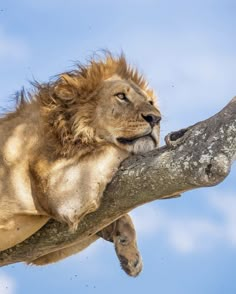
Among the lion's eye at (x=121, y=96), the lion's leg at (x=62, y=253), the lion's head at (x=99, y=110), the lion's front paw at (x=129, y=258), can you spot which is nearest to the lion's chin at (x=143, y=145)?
the lion's head at (x=99, y=110)

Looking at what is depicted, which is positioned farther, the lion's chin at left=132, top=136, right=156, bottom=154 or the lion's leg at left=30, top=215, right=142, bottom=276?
the lion's leg at left=30, top=215, right=142, bottom=276

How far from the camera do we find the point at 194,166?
738 cm

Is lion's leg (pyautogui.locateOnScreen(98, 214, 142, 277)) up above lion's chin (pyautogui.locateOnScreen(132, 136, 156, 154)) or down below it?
below

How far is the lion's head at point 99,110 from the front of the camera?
8.53 m

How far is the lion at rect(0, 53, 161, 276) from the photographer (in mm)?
8258

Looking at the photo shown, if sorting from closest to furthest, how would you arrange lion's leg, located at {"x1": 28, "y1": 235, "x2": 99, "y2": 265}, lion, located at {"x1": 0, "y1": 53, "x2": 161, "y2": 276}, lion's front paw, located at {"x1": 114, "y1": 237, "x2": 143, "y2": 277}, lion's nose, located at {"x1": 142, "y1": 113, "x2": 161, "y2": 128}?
lion, located at {"x1": 0, "y1": 53, "x2": 161, "y2": 276}
lion's nose, located at {"x1": 142, "y1": 113, "x2": 161, "y2": 128}
lion's front paw, located at {"x1": 114, "y1": 237, "x2": 143, "y2": 277}
lion's leg, located at {"x1": 28, "y1": 235, "x2": 99, "y2": 265}

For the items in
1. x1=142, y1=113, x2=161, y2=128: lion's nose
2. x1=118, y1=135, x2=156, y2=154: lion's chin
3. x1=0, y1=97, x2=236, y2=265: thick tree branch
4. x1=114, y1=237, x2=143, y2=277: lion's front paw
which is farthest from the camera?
x1=114, y1=237, x2=143, y2=277: lion's front paw

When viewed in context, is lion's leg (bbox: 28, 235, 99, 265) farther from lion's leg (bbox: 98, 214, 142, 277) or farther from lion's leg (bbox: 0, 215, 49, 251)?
lion's leg (bbox: 0, 215, 49, 251)

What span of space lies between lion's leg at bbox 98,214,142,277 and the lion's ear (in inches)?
48.2

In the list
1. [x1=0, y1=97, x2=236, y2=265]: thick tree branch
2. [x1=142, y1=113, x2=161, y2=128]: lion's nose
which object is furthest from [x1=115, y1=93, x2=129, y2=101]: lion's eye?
[x1=0, y1=97, x2=236, y2=265]: thick tree branch

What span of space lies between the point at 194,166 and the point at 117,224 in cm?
186

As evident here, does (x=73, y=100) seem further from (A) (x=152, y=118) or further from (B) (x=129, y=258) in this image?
(B) (x=129, y=258)

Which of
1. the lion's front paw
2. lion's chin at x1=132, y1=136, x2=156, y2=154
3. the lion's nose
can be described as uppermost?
the lion's nose

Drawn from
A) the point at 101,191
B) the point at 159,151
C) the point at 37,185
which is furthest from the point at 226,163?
the point at 37,185
